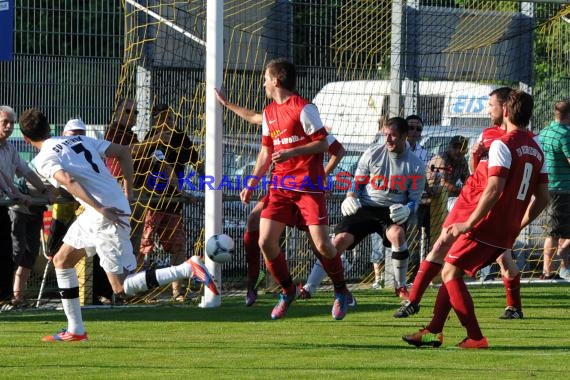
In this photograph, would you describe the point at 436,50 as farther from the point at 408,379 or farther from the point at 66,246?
the point at 408,379

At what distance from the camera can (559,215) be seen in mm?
15781

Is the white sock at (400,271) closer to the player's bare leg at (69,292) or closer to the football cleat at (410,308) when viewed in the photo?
the football cleat at (410,308)

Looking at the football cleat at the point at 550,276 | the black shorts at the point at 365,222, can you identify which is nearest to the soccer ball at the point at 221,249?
the black shorts at the point at 365,222

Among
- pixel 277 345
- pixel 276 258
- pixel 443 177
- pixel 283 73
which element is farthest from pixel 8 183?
pixel 443 177

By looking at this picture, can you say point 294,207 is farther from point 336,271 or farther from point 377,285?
point 377,285

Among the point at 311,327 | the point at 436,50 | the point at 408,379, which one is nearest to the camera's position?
the point at 408,379

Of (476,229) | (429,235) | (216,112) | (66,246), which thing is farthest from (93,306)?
(476,229)

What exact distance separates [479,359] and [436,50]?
795cm

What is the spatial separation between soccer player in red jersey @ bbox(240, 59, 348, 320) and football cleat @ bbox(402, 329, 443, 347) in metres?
1.85

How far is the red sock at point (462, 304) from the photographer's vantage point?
29.2 ft

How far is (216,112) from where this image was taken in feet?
40.9

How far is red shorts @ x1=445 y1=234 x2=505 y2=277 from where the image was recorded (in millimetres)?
8953

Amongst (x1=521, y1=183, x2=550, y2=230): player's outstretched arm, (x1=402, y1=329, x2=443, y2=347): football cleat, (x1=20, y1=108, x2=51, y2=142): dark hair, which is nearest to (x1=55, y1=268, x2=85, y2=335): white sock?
(x1=20, y1=108, x2=51, y2=142): dark hair

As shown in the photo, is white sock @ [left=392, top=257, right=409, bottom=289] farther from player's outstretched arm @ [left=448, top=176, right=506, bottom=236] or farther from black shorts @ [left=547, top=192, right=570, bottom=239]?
player's outstretched arm @ [left=448, top=176, right=506, bottom=236]
